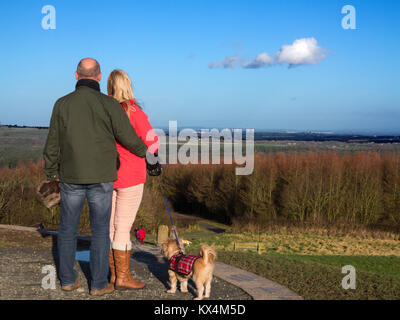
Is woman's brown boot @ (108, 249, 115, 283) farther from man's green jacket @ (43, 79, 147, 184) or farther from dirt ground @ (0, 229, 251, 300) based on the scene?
Answer: man's green jacket @ (43, 79, 147, 184)

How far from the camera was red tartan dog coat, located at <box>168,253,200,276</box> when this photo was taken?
4.87m

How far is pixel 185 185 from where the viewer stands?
62062 mm

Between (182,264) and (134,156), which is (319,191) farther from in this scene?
(134,156)

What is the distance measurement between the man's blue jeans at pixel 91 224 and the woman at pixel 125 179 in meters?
0.26

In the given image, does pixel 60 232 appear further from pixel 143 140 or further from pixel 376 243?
pixel 376 243

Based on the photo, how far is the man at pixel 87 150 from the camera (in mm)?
4391

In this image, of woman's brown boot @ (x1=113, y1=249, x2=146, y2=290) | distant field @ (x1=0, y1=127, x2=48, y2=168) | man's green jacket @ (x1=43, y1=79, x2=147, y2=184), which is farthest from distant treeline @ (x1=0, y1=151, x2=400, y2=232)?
man's green jacket @ (x1=43, y1=79, x2=147, y2=184)

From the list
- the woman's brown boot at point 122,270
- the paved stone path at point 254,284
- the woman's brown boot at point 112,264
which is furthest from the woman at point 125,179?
the paved stone path at point 254,284

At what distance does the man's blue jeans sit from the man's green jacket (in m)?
0.13

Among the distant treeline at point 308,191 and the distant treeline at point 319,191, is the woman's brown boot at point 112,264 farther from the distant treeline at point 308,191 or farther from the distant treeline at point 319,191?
the distant treeline at point 319,191

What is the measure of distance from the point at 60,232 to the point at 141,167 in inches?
43.2

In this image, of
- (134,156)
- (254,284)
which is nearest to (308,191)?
(254,284)

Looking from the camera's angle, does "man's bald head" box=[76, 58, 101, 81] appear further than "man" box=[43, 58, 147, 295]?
Yes
